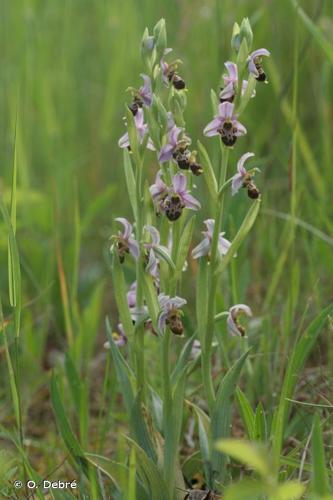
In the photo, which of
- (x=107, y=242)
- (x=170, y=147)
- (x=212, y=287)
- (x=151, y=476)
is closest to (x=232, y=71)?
(x=170, y=147)

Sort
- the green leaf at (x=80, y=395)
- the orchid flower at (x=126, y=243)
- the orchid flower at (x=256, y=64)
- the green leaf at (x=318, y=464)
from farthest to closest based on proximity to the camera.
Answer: the green leaf at (x=80, y=395) < the orchid flower at (x=126, y=243) < the orchid flower at (x=256, y=64) < the green leaf at (x=318, y=464)

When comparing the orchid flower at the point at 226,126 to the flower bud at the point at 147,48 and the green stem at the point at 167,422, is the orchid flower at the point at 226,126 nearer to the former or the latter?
the flower bud at the point at 147,48

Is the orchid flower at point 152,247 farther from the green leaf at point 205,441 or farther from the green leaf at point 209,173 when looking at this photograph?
the green leaf at point 205,441

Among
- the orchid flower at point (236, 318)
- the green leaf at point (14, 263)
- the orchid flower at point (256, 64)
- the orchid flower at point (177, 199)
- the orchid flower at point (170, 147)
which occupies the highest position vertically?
the orchid flower at point (256, 64)

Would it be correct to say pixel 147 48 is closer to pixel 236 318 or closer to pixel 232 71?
pixel 232 71

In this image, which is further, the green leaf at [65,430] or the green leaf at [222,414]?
the green leaf at [65,430]

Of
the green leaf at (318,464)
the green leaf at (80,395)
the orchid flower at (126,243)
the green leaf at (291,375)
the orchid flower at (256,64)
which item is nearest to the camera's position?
the green leaf at (318,464)

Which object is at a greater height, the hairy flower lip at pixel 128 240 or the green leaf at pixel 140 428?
the hairy flower lip at pixel 128 240

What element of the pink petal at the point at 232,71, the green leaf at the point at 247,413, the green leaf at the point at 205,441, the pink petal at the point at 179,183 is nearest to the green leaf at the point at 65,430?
the green leaf at the point at 205,441
